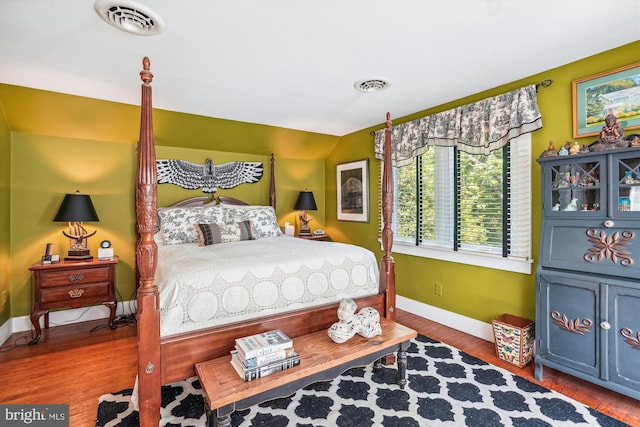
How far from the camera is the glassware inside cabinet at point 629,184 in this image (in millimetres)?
1977

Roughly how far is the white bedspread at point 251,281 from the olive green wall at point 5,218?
5.54 ft

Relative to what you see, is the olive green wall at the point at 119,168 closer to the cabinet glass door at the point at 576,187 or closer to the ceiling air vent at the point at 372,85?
the cabinet glass door at the point at 576,187

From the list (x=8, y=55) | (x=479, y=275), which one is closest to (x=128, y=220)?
(x=8, y=55)

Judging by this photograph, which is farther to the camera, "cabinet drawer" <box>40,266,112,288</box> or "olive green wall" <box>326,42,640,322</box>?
"cabinet drawer" <box>40,266,112,288</box>

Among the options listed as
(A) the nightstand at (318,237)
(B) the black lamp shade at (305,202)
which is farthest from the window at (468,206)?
(B) the black lamp shade at (305,202)

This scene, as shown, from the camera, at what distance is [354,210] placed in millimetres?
4719

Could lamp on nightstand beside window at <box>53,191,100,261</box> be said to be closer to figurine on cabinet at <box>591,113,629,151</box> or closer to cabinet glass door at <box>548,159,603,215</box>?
cabinet glass door at <box>548,159,603,215</box>

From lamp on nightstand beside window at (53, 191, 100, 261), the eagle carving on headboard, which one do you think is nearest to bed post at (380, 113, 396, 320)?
the eagle carving on headboard

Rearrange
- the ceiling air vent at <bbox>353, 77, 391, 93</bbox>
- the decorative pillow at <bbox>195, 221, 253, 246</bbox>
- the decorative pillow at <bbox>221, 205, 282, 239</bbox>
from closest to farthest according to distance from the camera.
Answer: the ceiling air vent at <bbox>353, 77, 391, 93</bbox> < the decorative pillow at <bbox>195, 221, 253, 246</bbox> < the decorative pillow at <bbox>221, 205, 282, 239</bbox>

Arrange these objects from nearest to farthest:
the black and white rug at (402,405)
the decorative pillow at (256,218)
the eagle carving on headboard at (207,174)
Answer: the black and white rug at (402,405) → the decorative pillow at (256,218) → the eagle carving on headboard at (207,174)

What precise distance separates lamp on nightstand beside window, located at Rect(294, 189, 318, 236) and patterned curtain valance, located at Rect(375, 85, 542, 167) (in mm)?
1432

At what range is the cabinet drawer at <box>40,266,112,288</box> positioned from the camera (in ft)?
9.95

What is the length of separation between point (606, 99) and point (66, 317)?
543 centimetres

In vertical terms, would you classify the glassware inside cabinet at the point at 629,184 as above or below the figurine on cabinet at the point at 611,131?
below
